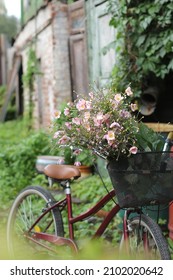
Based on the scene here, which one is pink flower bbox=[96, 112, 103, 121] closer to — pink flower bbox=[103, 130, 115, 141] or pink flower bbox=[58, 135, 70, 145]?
pink flower bbox=[103, 130, 115, 141]

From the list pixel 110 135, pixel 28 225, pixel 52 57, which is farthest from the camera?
pixel 52 57

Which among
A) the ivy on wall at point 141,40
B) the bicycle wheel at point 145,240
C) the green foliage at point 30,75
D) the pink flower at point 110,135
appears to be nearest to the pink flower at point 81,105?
the pink flower at point 110,135

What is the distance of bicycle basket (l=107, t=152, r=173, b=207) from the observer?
8.82 ft

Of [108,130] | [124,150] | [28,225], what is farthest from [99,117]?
[28,225]

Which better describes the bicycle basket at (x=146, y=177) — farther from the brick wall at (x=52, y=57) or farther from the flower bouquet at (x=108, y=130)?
the brick wall at (x=52, y=57)

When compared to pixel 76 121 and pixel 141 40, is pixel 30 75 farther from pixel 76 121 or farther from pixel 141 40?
pixel 76 121

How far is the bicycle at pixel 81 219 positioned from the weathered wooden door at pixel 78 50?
415cm

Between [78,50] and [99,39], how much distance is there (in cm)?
174

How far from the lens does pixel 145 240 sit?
290 cm

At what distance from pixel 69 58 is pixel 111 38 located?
243 centimetres

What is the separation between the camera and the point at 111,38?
20.7ft

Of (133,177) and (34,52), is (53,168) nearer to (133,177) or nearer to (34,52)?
(133,177)

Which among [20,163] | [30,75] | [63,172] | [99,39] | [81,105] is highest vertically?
[99,39]

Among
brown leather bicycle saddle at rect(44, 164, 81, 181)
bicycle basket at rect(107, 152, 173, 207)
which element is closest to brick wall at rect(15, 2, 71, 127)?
brown leather bicycle saddle at rect(44, 164, 81, 181)
